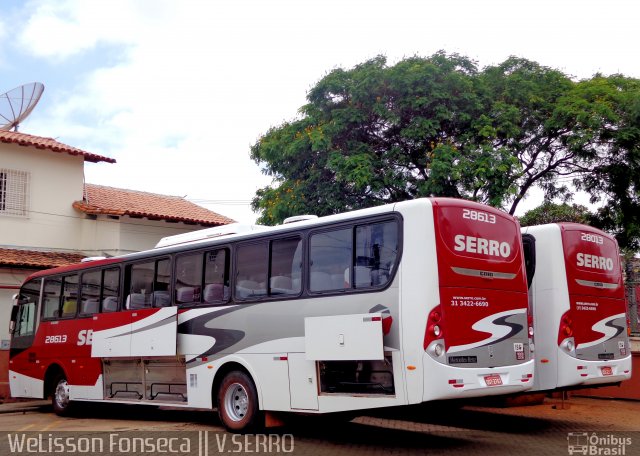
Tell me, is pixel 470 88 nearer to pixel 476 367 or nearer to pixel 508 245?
pixel 508 245

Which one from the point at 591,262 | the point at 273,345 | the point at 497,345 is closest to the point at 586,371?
the point at 591,262

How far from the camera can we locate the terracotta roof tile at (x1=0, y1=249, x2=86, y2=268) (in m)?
18.9

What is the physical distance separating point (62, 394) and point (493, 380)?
929 cm

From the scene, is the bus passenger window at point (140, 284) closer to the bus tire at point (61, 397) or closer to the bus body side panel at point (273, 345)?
the bus body side panel at point (273, 345)

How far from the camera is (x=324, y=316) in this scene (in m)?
9.44

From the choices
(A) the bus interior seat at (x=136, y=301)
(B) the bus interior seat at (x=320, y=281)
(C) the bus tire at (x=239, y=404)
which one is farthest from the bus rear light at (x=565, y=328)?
(A) the bus interior seat at (x=136, y=301)

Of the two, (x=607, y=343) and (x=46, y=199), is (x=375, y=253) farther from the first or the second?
(x=46, y=199)

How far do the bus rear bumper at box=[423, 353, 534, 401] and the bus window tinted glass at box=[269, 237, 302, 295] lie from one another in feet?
7.99

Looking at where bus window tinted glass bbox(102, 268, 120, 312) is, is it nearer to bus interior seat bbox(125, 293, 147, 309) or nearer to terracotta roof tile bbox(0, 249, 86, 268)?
bus interior seat bbox(125, 293, 147, 309)

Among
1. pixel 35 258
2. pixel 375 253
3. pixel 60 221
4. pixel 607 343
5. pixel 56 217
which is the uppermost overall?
pixel 56 217

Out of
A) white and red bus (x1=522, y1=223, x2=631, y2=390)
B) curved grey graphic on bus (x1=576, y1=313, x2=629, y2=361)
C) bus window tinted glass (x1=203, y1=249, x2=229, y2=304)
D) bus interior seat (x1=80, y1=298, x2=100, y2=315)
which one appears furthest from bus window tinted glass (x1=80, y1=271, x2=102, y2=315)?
curved grey graphic on bus (x1=576, y1=313, x2=629, y2=361)

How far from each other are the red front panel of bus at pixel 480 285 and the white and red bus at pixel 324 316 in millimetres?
20

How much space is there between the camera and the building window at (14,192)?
67.8 feet

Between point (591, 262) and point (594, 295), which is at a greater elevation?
point (591, 262)
